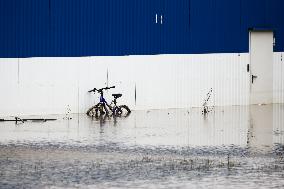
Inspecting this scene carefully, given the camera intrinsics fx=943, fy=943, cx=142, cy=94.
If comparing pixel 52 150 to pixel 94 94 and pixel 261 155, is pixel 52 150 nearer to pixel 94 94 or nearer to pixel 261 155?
pixel 261 155

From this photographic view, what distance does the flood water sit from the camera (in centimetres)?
1744

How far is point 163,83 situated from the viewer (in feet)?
118

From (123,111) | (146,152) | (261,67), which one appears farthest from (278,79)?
(146,152)

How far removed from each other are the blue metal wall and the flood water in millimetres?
2847

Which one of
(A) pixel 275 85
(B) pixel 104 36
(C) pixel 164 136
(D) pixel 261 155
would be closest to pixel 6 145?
(C) pixel 164 136

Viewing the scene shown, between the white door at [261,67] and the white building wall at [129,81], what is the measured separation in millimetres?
315

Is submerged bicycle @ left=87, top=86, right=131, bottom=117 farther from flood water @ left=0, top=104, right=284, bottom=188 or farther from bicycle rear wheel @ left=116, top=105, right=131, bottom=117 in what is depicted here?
flood water @ left=0, top=104, right=284, bottom=188

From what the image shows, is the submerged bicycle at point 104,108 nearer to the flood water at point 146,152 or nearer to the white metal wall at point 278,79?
the flood water at point 146,152

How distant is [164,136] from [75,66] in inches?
334

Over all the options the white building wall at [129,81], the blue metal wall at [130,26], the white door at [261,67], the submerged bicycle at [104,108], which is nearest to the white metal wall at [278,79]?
the white building wall at [129,81]

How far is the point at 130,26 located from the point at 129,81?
205 cm

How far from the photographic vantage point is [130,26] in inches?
1383

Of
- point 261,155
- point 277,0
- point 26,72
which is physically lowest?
point 261,155

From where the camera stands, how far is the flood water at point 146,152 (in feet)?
57.2
